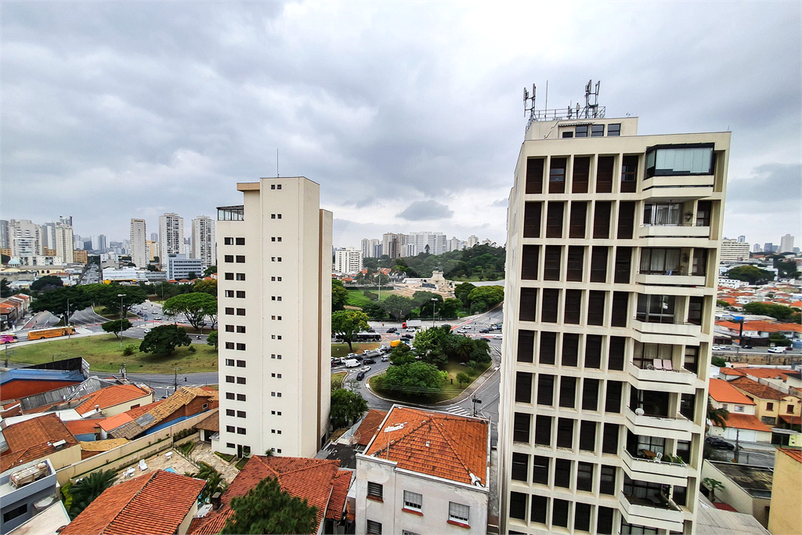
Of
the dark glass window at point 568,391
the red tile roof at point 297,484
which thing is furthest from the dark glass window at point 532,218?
the red tile roof at point 297,484

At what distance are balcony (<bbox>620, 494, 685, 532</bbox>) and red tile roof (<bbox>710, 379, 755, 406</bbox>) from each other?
84.7ft

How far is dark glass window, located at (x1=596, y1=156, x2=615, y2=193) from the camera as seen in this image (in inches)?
439

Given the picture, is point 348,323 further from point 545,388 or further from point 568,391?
point 568,391

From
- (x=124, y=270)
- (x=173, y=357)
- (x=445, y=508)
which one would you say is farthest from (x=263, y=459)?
(x=124, y=270)

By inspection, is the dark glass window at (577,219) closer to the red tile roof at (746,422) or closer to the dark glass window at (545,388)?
the dark glass window at (545,388)

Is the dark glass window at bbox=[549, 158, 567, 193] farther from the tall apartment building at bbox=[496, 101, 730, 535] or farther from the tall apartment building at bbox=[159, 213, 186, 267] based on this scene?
the tall apartment building at bbox=[159, 213, 186, 267]

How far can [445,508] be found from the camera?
11211mm

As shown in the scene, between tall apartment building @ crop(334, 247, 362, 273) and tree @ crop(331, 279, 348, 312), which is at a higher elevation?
tall apartment building @ crop(334, 247, 362, 273)

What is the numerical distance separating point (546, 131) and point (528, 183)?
510 centimetres

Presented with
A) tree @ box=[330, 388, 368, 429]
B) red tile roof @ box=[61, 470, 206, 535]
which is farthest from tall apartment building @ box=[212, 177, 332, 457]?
red tile roof @ box=[61, 470, 206, 535]

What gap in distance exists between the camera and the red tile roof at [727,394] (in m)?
27.4

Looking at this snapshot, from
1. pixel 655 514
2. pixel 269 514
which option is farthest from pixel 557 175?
pixel 269 514

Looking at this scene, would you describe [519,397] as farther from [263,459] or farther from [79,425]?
[79,425]

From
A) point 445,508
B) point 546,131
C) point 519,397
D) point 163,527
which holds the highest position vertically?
point 546,131
